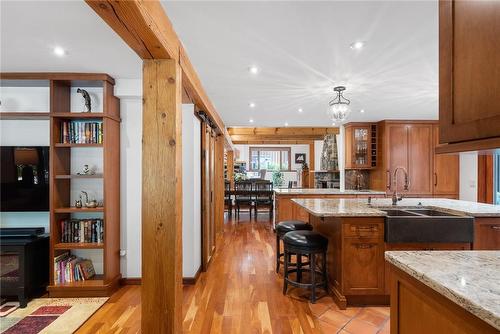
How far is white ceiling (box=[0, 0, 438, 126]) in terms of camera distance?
177 cm

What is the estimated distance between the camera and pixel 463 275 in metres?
1.00

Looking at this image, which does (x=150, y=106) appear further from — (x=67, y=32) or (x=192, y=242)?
(x=192, y=242)

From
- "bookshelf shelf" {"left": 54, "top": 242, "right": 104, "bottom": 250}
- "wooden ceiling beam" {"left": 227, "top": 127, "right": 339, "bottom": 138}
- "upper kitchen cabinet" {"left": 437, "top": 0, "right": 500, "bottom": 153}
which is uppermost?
"wooden ceiling beam" {"left": 227, "top": 127, "right": 339, "bottom": 138}

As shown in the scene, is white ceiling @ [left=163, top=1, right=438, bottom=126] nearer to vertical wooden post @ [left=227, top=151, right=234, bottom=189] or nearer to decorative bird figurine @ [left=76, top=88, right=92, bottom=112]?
decorative bird figurine @ [left=76, top=88, right=92, bottom=112]

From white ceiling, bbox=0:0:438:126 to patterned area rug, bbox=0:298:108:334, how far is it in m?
2.39

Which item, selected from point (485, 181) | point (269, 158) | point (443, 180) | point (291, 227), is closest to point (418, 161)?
point (443, 180)

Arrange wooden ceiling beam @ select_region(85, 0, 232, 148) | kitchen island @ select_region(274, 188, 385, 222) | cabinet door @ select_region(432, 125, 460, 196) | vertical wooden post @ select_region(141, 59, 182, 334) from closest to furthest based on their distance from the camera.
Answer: wooden ceiling beam @ select_region(85, 0, 232, 148) < vertical wooden post @ select_region(141, 59, 182, 334) < kitchen island @ select_region(274, 188, 385, 222) < cabinet door @ select_region(432, 125, 460, 196)

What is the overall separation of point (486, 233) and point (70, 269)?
13.9 ft

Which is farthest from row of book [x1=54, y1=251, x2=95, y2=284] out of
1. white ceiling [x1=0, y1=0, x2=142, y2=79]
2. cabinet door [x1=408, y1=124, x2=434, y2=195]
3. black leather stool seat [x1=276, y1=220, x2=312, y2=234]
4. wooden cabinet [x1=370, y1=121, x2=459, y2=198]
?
cabinet door [x1=408, y1=124, x2=434, y2=195]

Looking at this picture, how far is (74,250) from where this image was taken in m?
3.12

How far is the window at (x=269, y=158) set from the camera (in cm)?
1301

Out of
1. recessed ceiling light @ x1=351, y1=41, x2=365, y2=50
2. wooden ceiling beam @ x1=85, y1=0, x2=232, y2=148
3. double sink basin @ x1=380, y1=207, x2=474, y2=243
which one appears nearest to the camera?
wooden ceiling beam @ x1=85, y1=0, x2=232, y2=148

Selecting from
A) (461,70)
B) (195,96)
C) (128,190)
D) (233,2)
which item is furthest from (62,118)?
(461,70)

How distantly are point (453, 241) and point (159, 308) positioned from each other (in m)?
2.55
